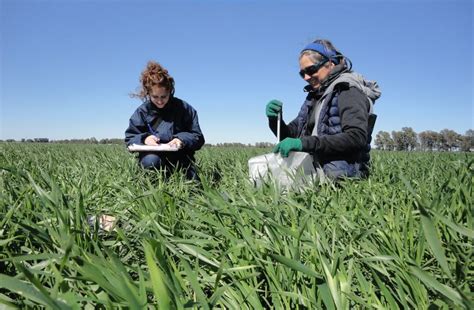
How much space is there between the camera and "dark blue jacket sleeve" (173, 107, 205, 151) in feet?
12.5

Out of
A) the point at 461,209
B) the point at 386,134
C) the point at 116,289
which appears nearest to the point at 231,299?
the point at 116,289

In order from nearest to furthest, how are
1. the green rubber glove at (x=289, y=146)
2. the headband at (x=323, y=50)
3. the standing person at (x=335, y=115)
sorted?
the green rubber glove at (x=289, y=146)
the standing person at (x=335, y=115)
the headband at (x=323, y=50)

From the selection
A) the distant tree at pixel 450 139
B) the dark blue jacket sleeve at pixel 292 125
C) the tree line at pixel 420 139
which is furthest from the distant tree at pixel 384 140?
the dark blue jacket sleeve at pixel 292 125

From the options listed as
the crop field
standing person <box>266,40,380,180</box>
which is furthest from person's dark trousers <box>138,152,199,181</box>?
the crop field

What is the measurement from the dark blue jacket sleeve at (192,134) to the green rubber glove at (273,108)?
37.2 inches

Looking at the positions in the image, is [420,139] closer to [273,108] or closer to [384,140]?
[384,140]

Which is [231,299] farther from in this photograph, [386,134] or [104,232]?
[386,134]

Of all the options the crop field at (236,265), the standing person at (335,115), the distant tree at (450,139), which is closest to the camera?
the crop field at (236,265)

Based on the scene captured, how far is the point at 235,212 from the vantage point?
1.23 meters

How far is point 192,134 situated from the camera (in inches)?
156

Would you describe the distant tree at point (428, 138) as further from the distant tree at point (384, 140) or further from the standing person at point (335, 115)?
the standing person at point (335, 115)

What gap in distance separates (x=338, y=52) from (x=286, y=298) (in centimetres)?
279

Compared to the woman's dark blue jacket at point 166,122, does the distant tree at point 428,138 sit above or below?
above

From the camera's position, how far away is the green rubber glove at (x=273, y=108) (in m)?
3.50
